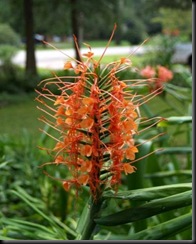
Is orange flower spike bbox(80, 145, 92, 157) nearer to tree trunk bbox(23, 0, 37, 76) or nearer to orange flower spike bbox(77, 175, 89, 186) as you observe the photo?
orange flower spike bbox(77, 175, 89, 186)

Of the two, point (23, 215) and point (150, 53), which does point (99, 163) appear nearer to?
point (23, 215)

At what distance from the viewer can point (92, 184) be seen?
0.49m

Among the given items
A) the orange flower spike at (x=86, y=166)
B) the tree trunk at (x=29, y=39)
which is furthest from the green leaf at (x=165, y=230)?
the tree trunk at (x=29, y=39)

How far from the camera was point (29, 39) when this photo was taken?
19.8 feet

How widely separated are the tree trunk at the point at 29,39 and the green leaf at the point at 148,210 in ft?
17.9

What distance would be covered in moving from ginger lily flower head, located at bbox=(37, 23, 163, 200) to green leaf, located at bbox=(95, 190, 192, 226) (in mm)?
39

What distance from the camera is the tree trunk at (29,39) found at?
5.99 metres

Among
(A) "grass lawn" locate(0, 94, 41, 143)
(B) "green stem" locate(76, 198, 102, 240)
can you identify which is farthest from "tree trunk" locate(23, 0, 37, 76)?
(B) "green stem" locate(76, 198, 102, 240)

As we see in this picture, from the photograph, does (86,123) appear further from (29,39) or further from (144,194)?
(29,39)

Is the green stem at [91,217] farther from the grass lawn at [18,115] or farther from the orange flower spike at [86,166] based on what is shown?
the grass lawn at [18,115]

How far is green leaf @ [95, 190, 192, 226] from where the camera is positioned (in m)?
0.51

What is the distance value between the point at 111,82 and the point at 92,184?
0.33 ft

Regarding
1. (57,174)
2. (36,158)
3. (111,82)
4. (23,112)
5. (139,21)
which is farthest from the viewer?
(139,21)

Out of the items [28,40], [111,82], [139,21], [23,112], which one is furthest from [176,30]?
[111,82]
